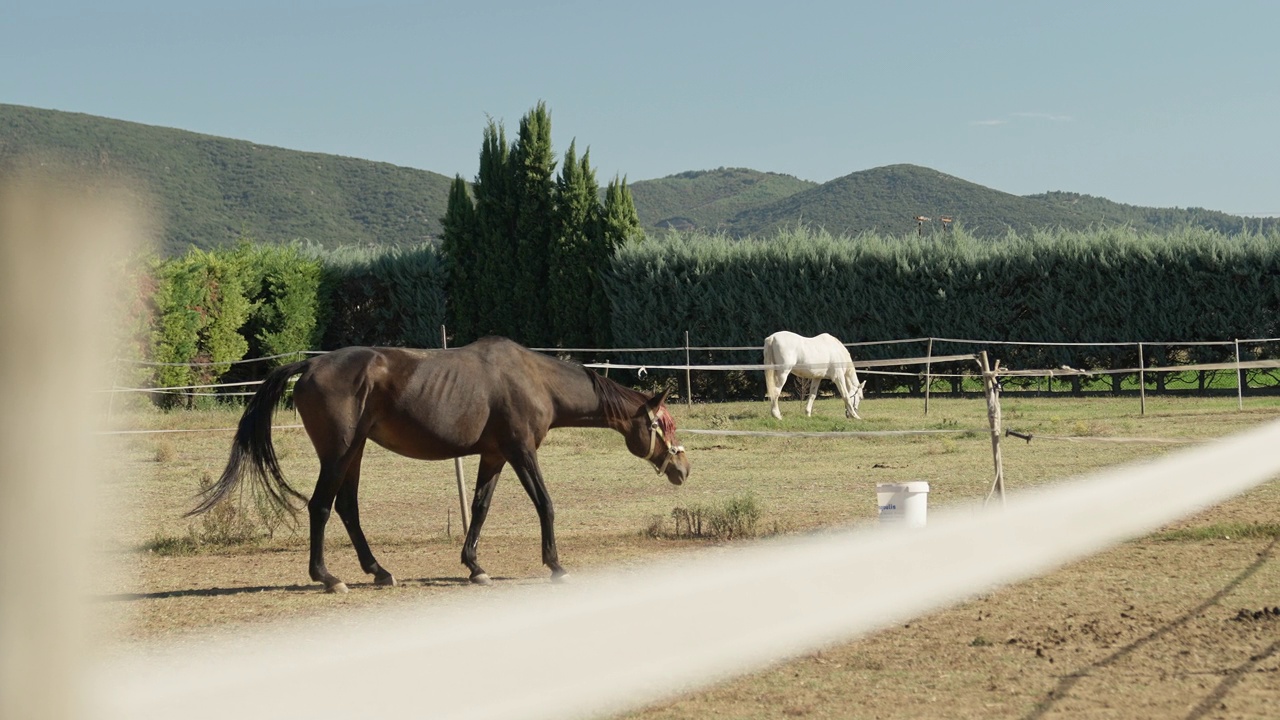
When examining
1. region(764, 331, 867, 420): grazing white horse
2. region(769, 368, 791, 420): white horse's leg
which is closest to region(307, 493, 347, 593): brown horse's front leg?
region(769, 368, 791, 420): white horse's leg

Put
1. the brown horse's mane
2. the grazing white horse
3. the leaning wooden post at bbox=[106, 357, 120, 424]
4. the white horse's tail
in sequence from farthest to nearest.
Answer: the grazing white horse → the white horse's tail → the brown horse's mane → the leaning wooden post at bbox=[106, 357, 120, 424]

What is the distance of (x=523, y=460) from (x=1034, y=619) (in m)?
3.59

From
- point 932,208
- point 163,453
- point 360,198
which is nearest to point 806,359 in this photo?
point 163,453

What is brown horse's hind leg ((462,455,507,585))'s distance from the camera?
8.37 m

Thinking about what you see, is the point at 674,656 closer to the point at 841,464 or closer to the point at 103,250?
the point at 103,250

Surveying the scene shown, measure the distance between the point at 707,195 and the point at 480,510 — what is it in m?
164

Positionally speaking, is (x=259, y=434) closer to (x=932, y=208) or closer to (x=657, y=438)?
(x=657, y=438)

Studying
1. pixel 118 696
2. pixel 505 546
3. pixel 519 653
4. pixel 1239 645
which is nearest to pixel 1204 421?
pixel 505 546

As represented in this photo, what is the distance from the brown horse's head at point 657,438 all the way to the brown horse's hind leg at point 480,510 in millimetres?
1048

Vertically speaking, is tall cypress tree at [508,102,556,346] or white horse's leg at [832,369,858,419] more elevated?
tall cypress tree at [508,102,556,346]

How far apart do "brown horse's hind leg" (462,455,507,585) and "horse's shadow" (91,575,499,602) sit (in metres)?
0.11

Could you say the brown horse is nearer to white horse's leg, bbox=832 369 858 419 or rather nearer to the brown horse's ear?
the brown horse's ear

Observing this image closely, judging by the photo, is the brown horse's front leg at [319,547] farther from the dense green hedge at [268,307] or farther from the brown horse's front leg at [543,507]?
the dense green hedge at [268,307]

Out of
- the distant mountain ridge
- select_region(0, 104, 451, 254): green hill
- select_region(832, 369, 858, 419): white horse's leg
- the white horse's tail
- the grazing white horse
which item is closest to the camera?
select_region(832, 369, 858, 419): white horse's leg
